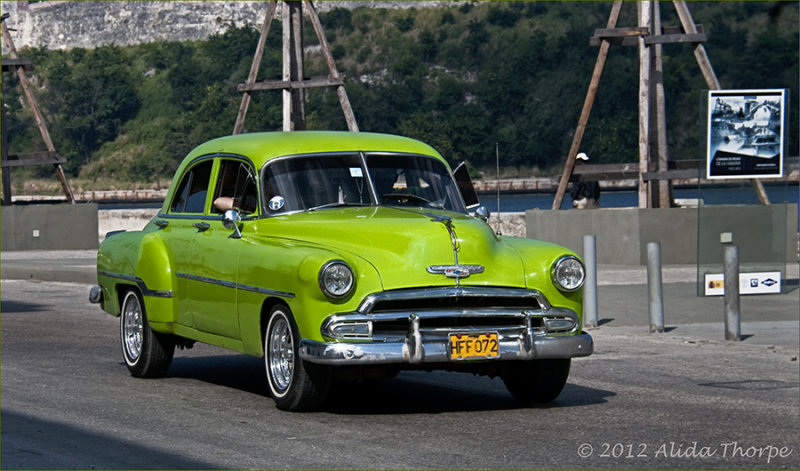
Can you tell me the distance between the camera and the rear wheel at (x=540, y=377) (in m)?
9.56

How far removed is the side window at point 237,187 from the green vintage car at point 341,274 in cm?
1

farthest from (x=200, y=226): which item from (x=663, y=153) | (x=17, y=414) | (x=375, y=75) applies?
(x=375, y=75)

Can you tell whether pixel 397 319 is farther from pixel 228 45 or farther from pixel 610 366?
pixel 228 45

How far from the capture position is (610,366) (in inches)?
473

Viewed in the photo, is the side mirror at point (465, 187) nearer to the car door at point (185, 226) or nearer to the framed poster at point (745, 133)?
the car door at point (185, 226)

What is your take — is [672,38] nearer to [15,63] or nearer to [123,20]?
[15,63]

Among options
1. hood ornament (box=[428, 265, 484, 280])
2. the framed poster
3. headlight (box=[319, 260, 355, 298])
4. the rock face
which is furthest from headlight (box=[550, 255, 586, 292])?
the rock face

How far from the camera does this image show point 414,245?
909 cm

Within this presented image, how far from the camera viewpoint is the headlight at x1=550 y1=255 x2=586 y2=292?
369 inches

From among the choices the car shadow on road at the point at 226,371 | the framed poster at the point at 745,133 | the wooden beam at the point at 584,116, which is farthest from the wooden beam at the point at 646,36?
the car shadow on road at the point at 226,371

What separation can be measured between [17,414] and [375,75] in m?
156

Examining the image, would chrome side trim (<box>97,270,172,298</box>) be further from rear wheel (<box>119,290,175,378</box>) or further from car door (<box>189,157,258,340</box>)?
car door (<box>189,157,258,340</box>)

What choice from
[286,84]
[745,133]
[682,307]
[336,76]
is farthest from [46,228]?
[682,307]

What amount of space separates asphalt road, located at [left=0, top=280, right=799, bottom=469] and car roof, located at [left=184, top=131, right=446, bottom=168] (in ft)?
5.62
